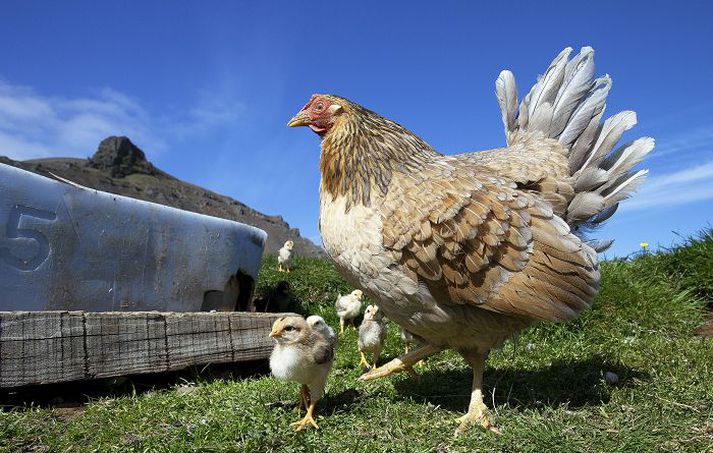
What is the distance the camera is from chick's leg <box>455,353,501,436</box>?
3.06 m

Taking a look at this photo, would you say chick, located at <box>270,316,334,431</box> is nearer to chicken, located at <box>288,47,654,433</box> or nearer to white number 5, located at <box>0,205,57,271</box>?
chicken, located at <box>288,47,654,433</box>

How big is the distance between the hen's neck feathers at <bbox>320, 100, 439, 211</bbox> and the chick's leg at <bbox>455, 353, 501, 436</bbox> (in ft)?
4.21

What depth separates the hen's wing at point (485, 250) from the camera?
10.1 ft

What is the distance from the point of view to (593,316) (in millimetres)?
5680

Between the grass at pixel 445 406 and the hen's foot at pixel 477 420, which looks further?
the hen's foot at pixel 477 420

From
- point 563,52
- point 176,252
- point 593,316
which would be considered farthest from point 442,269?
point 593,316

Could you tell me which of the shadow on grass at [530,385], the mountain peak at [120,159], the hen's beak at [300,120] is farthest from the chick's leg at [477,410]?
the mountain peak at [120,159]

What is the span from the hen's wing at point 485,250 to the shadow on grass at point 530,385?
841mm

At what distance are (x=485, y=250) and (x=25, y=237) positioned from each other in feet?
10.6

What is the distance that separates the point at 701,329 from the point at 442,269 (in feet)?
14.5

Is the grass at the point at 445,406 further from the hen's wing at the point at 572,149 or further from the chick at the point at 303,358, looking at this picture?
the hen's wing at the point at 572,149

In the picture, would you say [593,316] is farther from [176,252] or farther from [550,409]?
[176,252]

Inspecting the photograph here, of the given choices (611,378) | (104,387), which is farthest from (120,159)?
(611,378)

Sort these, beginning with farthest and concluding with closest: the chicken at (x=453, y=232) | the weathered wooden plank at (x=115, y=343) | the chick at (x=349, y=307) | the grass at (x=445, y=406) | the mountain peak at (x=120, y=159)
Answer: the mountain peak at (x=120, y=159), the chick at (x=349, y=307), the weathered wooden plank at (x=115, y=343), the chicken at (x=453, y=232), the grass at (x=445, y=406)
